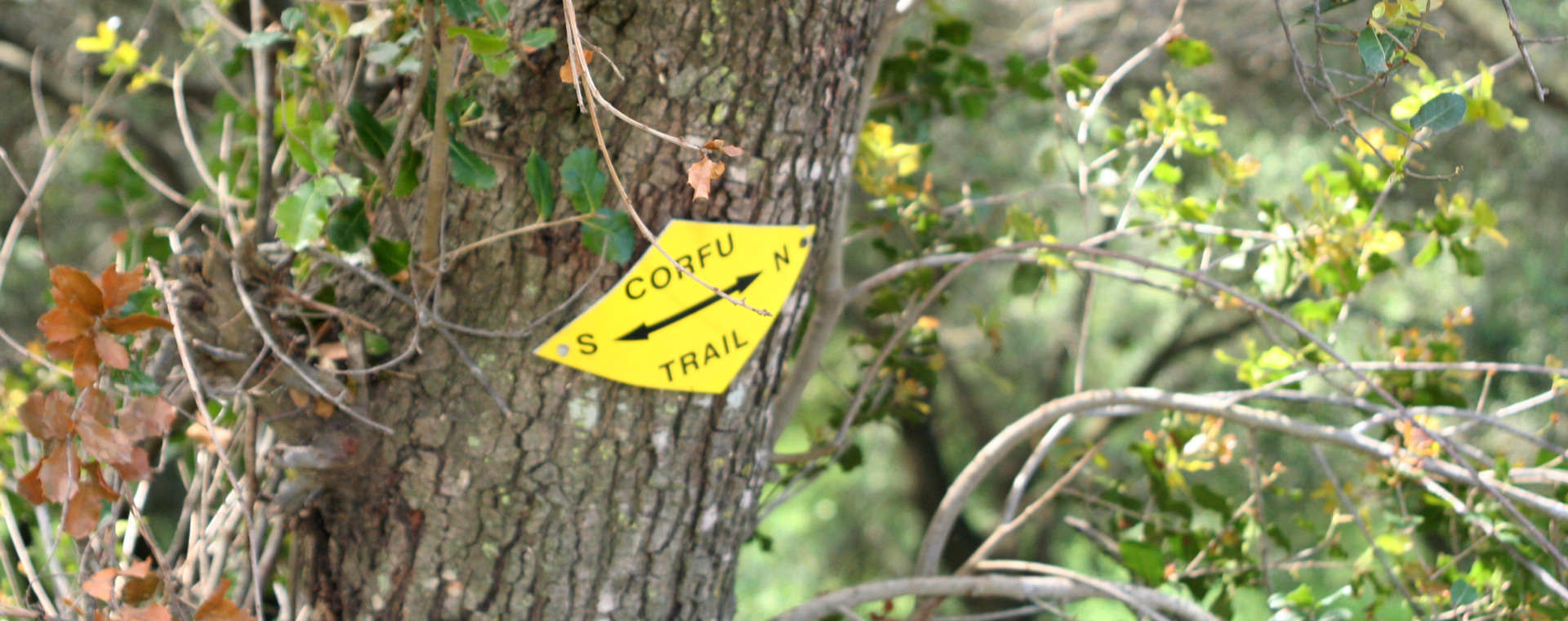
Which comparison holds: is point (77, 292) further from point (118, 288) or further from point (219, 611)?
point (219, 611)

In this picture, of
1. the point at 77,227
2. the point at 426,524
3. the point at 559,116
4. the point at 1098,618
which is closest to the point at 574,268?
the point at 559,116

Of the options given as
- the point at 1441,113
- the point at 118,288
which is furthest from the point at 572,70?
the point at 1441,113

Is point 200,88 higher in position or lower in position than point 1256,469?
higher

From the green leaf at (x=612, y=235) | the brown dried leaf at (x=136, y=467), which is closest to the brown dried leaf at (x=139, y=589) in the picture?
the brown dried leaf at (x=136, y=467)

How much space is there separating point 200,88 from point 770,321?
224cm

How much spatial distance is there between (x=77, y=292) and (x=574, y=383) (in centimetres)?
40

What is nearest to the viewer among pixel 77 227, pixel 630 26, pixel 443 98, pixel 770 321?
pixel 443 98

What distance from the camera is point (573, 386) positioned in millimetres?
905

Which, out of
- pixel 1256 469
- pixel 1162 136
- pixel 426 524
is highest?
pixel 1162 136

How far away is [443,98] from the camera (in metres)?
0.75

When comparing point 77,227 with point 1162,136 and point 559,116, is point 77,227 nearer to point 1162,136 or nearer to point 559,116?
point 559,116

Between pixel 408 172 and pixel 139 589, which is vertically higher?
pixel 408 172

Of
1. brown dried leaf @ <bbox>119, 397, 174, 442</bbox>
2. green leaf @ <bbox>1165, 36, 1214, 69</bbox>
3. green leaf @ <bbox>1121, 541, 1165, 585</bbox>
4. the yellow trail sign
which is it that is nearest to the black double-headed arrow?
the yellow trail sign

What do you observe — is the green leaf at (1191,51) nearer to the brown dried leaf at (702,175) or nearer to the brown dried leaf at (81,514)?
the brown dried leaf at (702,175)
